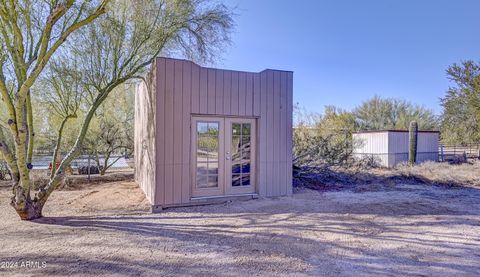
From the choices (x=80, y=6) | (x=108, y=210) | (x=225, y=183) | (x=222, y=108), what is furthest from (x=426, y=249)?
(x=80, y=6)

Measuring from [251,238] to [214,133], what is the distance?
2.61 meters

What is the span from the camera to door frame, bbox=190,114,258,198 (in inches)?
221

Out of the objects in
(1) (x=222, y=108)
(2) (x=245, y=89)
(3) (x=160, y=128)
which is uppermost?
(2) (x=245, y=89)

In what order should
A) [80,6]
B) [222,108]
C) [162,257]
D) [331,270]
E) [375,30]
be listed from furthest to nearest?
[375,30] → [222,108] → [80,6] → [162,257] → [331,270]

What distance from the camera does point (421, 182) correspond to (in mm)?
8648

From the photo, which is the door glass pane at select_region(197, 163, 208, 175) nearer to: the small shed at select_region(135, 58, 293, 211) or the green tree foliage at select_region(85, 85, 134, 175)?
the small shed at select_region(135, 58, 293, 211)

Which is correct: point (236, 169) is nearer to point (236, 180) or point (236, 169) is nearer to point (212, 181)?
point (236, 180)

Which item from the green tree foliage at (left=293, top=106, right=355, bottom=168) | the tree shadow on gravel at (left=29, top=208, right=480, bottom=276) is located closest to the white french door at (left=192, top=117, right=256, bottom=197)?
the tree shadow on gravel at (left=29, top=208, right=480, bottom=276)

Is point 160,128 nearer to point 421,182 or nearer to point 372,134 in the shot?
point 421,182

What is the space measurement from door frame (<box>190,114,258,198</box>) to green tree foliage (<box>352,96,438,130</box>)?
18726 millimetres

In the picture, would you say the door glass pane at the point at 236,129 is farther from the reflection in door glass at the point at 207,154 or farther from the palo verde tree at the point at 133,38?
the palo verde tree at the point at 133,38

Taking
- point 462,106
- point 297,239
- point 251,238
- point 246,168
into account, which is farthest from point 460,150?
point 251,238

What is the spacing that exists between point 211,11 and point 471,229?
248 inches

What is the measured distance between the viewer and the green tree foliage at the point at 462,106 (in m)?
12.9
